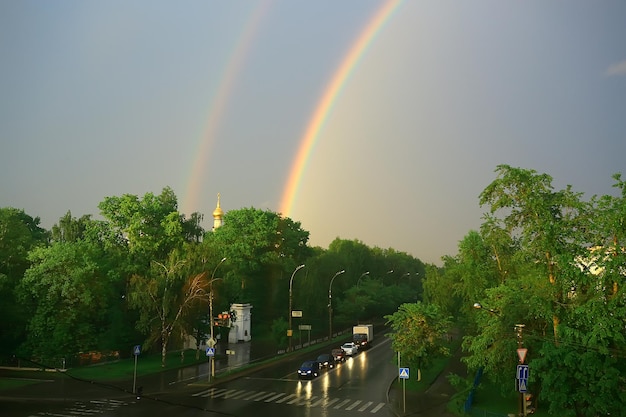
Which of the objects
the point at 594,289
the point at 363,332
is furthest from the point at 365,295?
the point at 594,289

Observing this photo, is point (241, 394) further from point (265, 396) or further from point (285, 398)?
point (285, 398)

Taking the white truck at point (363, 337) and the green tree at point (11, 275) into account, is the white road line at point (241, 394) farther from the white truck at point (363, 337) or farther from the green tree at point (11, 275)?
the white truck at point (363, 337)

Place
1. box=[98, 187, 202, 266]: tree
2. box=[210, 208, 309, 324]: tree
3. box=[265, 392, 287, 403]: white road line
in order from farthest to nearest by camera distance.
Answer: box=[210, 208, 309, 324]: tree
box=[98, 187, 202, 266]: tree
box=[265, 392, 287, 403]: white road line

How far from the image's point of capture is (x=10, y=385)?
125 ft

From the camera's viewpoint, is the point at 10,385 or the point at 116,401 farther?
the point at 10,385

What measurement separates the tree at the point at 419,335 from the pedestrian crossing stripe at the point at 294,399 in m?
7.36

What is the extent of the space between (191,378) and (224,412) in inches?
575

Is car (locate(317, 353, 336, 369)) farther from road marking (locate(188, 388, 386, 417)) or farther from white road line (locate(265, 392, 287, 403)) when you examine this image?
white road line (locate(265, 392, 287, 403))

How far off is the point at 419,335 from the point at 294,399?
11708 millimetres

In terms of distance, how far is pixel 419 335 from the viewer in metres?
42.2

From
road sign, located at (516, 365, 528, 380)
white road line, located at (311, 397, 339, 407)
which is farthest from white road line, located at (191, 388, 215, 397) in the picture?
road sign, located at (516, 365, 528, 380)

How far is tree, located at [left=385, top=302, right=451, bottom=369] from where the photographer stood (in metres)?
41.5

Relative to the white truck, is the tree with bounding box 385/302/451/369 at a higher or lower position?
higher

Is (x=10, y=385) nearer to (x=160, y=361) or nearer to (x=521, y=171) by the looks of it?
(x=160, y=361)
